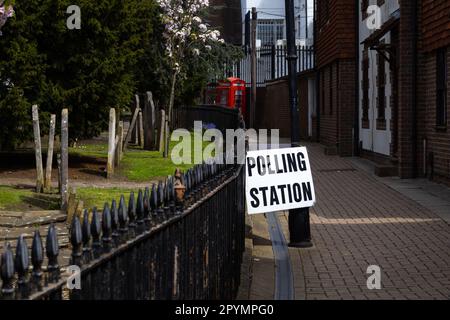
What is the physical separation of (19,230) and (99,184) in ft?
19.5

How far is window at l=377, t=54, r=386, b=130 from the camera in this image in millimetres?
21359

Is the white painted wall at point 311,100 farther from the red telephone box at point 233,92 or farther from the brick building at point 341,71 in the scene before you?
the red telephone box at point 233,92

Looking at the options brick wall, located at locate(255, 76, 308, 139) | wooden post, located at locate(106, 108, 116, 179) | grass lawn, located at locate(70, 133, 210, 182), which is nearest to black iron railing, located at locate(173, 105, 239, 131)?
brick wall, located at locate(255, 76, 308, 139)

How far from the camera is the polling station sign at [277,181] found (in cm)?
925

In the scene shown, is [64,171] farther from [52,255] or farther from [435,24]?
[52,255]

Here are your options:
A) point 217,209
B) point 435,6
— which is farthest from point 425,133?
point 217,209

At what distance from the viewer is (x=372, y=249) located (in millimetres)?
9992

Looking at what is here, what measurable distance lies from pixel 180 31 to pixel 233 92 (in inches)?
452

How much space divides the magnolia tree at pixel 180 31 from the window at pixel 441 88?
1760 cm

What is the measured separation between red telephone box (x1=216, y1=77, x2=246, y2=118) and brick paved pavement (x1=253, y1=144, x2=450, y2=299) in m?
30.1

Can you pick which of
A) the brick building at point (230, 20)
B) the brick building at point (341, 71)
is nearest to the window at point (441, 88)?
the brick building at point (341, 71)

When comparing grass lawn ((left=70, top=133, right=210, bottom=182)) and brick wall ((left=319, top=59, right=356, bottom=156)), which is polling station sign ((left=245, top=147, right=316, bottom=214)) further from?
brick wall ((left=319, top=59, right=356, bottom=156))

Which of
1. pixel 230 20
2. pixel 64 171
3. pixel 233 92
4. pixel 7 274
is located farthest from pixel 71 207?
pixel 230 20
